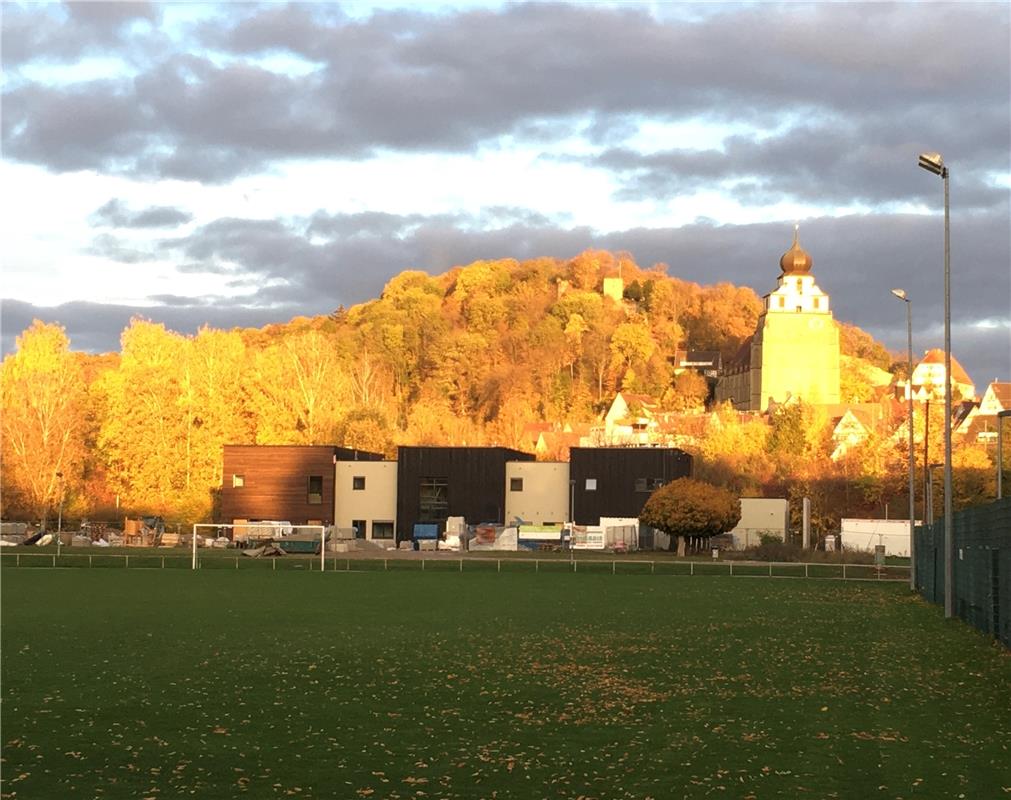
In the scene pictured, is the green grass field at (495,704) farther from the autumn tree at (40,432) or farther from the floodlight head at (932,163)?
the autumn tree at (40,432)

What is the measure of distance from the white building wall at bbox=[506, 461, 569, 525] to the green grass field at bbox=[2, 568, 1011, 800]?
6123cm

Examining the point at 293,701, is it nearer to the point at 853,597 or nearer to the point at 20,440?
the point at 853,597

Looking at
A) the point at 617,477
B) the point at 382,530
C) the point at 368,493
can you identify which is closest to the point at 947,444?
the point at 617,477

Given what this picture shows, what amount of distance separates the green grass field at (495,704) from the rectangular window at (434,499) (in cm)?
6064

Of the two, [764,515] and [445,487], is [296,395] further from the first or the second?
[764,515]

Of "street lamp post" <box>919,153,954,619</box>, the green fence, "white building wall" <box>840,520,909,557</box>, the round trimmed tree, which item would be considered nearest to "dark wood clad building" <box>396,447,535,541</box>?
the round trimmed tree

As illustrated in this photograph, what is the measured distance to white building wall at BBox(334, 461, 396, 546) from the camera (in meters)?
97.0

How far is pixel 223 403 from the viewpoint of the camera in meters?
105

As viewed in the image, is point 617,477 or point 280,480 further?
point 280,480

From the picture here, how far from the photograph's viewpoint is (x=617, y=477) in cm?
9531

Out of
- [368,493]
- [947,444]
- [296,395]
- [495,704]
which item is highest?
[296,395]

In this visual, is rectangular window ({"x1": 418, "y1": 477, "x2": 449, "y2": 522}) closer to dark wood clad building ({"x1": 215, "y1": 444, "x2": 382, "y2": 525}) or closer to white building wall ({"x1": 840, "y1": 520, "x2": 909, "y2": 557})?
dark wood clad building ({"x1": 215, "y1": 444, "x2": 382, "y2": 525})

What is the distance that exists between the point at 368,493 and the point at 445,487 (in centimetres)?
532

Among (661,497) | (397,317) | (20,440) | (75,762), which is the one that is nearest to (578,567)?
(661,497)
